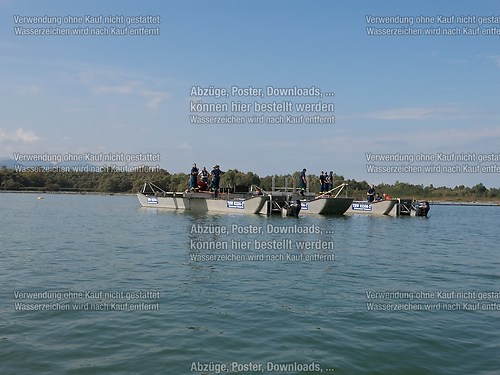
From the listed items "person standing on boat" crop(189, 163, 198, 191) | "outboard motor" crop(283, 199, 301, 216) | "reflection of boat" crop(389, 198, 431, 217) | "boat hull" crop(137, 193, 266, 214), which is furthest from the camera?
"reflection of boat" crop(389, 198, 431, 217)

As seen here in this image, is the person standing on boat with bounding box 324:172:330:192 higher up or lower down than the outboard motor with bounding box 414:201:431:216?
higher up

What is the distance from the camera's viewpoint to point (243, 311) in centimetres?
887

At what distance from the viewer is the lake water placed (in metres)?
6.53

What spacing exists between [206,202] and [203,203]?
0.46 meters

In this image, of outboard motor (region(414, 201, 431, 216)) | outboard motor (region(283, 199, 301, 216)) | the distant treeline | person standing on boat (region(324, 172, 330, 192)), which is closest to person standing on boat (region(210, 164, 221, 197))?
outboard motor (region(283, 199, 301, 216))

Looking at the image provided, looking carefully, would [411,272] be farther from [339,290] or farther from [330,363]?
[330,363]

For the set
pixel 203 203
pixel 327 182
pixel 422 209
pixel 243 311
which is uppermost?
pixel 327 182

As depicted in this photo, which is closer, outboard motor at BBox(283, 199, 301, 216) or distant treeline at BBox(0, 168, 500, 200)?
outboard motor at BBox(283, 199, 301, 216)

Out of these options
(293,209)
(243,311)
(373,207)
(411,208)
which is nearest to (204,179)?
(293,209)

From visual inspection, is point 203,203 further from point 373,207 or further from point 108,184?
point 108,184

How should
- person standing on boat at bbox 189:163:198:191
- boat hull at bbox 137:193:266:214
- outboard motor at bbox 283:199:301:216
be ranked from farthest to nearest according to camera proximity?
person standing on boat at bbox 189:163:198:191 → boat hull at bbox 137:193:266:214 → outboard motor at bbox 283:199:301:216

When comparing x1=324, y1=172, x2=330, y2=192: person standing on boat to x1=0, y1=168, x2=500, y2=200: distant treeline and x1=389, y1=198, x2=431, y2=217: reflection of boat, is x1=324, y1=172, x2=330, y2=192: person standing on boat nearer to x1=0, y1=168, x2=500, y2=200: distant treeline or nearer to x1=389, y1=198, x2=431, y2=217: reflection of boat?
x1=389, y1=198, x2=431, y2=217: reflection of boat

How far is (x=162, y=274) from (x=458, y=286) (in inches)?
302

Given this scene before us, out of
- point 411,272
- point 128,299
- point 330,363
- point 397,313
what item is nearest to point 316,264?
point 411,272
